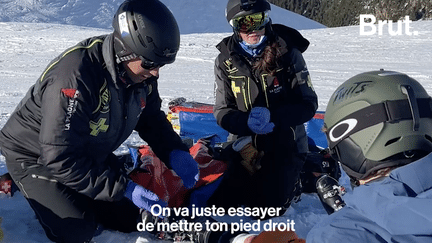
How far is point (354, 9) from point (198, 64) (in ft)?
171

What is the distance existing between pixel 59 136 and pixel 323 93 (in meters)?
6.04

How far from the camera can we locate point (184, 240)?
2986 millimetres

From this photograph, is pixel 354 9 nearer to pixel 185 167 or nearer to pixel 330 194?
pixel 330 194

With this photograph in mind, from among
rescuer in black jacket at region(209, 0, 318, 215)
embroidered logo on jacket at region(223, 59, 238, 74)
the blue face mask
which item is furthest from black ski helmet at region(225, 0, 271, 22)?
embroidered logo on jacket at region(223, 59, 238, 74)

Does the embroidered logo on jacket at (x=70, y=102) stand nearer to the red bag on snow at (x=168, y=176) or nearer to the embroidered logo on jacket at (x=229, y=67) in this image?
the red bag on snow at (x=168, y=176)

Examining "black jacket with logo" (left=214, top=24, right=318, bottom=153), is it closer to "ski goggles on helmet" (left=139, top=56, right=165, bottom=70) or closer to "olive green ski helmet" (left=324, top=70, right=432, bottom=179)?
"ski goggles on helmet" (left=139, top=56, right=165, bottom=70)

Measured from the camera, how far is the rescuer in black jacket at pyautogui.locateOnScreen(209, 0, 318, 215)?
3.57 metres

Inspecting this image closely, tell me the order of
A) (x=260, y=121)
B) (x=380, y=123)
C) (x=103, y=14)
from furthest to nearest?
(x=103, y=14), (x=260, y=121), (x=380, y=123)

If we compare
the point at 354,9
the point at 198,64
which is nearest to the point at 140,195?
the point at 198,64

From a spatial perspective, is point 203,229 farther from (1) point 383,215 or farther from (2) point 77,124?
(1) point 383,215

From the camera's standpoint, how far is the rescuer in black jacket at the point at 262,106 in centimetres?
357

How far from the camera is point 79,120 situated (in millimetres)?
2684

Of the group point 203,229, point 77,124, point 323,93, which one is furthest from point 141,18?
point 323,93

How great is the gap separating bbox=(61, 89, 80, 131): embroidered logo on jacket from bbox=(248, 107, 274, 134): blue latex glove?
4.52ft
